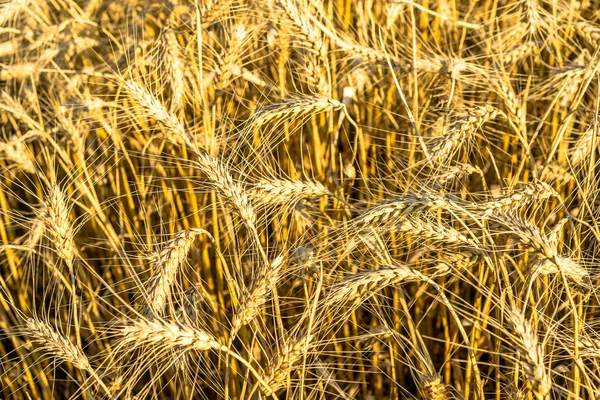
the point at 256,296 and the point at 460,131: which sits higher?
the point at 460,131

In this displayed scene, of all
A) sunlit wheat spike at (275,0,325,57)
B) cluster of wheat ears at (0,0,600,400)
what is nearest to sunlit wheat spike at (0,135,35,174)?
cluster of wheat ears at (0,0,600,400)

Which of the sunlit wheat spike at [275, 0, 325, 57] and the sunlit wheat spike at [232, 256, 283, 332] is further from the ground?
the sunlit wheat spike at [275, 0, 325, 57]

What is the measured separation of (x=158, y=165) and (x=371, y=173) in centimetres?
62

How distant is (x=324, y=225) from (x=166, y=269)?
0.58 m

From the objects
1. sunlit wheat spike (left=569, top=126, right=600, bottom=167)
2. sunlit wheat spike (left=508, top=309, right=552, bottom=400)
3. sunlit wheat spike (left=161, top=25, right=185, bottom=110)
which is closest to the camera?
sunlit wheat spike (left=508, top=309, right=552, bottom=400)

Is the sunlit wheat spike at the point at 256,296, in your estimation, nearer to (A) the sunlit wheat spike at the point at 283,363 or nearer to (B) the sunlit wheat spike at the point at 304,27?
(A) the sunlit wheat spike at the point at 283,363

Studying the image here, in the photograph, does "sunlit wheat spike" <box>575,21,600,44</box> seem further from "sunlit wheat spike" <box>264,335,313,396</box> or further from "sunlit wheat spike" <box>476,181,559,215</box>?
"sunlit wheat spike" <box>264,335,313,396</box>

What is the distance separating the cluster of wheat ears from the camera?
4.87 feet

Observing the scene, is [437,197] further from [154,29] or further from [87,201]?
[154,29]

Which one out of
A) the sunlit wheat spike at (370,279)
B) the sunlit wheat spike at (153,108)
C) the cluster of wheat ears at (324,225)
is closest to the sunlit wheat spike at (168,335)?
the cluster of wheat ears at (324,225)

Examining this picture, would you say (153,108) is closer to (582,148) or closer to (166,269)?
(166,269)

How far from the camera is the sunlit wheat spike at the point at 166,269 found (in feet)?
4.92

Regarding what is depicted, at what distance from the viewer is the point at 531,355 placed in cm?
126

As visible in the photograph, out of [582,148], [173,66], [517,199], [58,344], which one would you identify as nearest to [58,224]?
[58,344]
